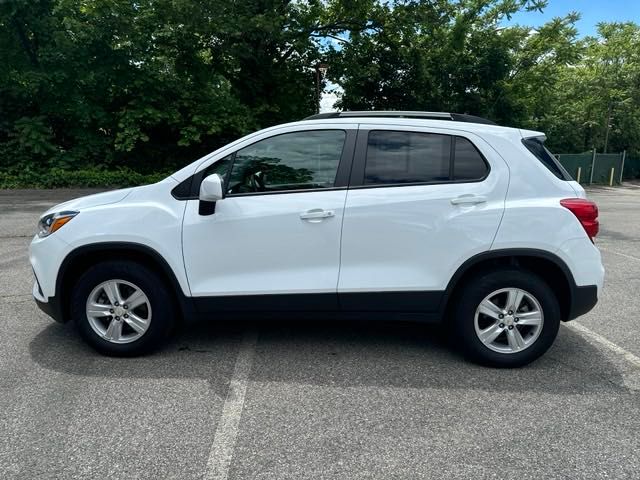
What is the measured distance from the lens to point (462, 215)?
3.47 m

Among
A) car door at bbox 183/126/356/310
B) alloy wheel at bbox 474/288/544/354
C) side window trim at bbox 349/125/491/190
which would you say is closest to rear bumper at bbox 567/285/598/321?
alloy wheel at bbox 474/288/544/354

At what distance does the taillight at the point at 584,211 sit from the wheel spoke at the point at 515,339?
85cm

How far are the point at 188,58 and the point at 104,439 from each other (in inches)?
642

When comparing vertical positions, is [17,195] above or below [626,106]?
below

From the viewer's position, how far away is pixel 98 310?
369cm

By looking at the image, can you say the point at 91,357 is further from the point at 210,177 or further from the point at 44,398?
the point at 210,177

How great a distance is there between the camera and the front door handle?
137 inches

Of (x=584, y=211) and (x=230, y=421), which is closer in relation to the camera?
(x=230, y=421)

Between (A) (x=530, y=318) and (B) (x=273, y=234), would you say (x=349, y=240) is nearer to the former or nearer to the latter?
(B) (x=273, y=234)

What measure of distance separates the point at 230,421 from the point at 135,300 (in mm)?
1293

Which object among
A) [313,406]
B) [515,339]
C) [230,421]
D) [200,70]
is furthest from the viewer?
[200,70]

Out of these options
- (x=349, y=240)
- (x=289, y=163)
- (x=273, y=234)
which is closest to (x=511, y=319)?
(x=349, y=240)

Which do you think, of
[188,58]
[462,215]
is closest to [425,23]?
[188,58]

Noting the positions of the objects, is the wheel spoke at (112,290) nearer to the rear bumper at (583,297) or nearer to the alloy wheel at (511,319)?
the alloy wheel at (511,319)
